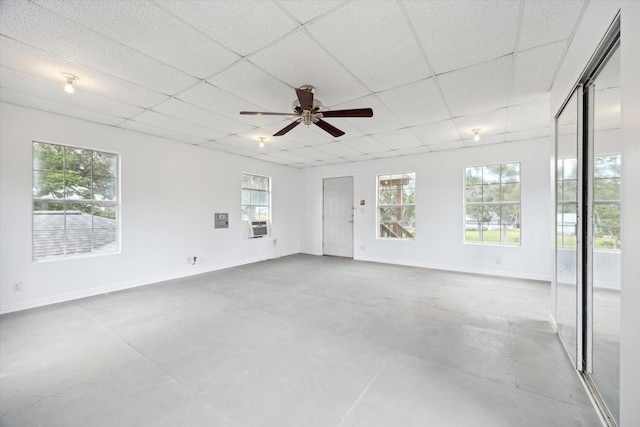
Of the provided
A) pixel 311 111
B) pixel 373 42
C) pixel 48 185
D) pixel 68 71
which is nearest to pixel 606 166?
pixel 373 42

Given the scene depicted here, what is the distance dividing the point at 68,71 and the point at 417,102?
366 centimetres

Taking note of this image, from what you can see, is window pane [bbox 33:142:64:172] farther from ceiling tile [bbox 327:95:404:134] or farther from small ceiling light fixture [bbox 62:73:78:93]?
ceiling tile [bbox 327:95:404:134]

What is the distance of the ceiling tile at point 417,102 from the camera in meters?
2.79

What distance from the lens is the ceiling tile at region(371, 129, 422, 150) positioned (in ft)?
14.1

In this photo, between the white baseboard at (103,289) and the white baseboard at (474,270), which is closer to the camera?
the white baseboard at (103,289)

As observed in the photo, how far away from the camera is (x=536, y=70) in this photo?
95.1 inches

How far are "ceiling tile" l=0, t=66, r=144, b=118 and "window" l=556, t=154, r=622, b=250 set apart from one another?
15.1 feet

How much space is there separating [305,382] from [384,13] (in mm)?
2689

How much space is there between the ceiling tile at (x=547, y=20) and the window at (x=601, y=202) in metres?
0.98

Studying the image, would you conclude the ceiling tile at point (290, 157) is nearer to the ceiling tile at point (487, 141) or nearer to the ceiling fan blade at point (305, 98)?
the ceiling fan blade at point (305, 98)

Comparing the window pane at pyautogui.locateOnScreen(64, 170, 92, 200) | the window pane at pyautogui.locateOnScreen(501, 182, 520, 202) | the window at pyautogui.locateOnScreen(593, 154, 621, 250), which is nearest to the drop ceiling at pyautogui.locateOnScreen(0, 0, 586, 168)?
the window pane at pyautogui.locateOnScreen(64, 170, 92, 200)

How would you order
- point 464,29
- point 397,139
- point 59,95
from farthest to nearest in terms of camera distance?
point 397,139
point 59,95
point 464,29

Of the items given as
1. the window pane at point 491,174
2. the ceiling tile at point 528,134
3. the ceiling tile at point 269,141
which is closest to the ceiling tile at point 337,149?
the ceiling tile at point 269,141

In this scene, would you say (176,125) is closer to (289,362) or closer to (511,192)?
(289,362)
